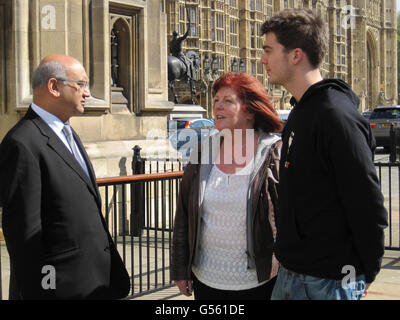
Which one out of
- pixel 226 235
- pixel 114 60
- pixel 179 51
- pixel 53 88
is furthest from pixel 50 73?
pixel 179 51

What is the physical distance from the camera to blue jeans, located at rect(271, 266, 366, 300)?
221 cm

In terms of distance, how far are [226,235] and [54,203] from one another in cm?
78

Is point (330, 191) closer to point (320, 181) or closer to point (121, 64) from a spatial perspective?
point (320, 181)

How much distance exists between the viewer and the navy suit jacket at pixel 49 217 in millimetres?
2508

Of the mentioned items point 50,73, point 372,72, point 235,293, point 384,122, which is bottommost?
point 235,293

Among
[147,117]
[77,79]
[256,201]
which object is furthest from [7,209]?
[147,117]

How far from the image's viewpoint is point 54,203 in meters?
2.60

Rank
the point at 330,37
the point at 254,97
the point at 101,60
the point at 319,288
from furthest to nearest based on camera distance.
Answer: the point at 330,37, the point at 101,60, the point at 254,97, the point at 319,288

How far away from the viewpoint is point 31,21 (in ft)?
23.8

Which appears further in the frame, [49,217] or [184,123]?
[184,123]

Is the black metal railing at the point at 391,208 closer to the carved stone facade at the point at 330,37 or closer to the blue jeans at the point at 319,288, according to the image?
the blue jeans at the point at 319,288

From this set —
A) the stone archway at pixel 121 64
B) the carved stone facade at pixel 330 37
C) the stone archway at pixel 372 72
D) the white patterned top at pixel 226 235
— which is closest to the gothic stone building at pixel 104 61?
the stone archway at pixel 121 64

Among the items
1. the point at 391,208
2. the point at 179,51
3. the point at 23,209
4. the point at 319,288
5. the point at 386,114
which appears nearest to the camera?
the point at 319,288

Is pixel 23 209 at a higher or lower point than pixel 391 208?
higher
